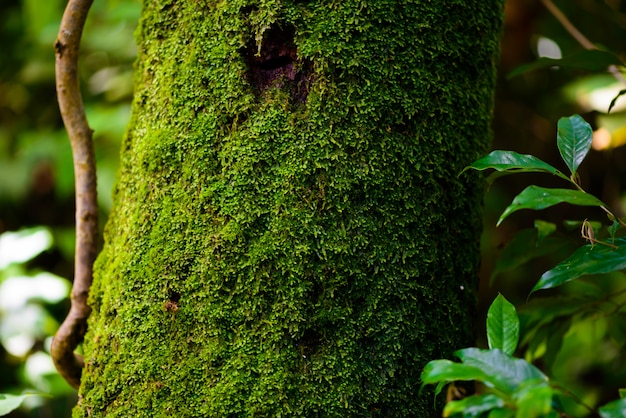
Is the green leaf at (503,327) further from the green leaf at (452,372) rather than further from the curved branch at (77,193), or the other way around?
the curved branch at (77,193)

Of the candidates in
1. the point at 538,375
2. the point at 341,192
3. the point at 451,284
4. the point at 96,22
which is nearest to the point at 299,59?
the point at 341,192

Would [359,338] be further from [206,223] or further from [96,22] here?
[96,22]

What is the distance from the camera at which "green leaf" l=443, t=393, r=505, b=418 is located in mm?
609

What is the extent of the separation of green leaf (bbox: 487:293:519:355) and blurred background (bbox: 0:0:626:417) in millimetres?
949

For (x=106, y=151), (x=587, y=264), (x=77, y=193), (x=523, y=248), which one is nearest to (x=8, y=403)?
(x=77, y=193)

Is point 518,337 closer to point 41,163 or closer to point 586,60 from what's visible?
point 586,60

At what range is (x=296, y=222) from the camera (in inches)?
32.5

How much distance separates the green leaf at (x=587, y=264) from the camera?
2.53 ft

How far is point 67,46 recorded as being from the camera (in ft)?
3.80

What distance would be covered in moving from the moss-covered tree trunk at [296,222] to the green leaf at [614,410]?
0.30 m

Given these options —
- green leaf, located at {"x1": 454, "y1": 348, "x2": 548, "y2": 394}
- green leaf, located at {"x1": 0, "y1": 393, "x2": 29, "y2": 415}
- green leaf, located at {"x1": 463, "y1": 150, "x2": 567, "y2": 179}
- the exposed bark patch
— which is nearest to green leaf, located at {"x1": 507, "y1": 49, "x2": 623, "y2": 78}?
green leaf, located at {"x1": 463, "y1": 150, "x2": 567, "y2": 179}

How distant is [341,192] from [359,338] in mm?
232

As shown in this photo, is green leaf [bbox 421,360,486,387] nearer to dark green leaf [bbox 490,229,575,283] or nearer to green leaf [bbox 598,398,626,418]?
green leaf [bbox 598,398,626,418]

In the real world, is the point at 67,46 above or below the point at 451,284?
above
